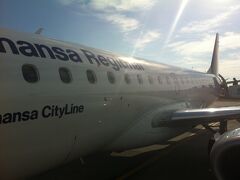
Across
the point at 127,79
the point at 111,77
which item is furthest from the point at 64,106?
the point at 127,79

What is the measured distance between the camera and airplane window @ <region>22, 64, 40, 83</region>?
5996 mm

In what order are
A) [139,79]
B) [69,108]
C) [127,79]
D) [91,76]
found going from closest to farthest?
[69,108]
[91,76]
[127,79]
[139,79]

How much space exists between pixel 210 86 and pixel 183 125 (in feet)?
30.9

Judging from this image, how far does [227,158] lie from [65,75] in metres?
3.42

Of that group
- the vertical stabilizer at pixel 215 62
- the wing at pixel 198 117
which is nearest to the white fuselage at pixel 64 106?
the wing at pixel 198 117

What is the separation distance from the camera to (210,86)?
20.8m

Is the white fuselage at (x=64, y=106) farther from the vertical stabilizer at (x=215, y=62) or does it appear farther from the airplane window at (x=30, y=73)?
the vertical stabilizer at (x=215, y=62)

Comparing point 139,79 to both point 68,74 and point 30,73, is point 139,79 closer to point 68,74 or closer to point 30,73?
point 68,74

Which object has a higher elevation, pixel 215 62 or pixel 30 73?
pixel 215 62

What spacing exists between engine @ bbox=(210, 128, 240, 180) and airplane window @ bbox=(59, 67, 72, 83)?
3.10 metres

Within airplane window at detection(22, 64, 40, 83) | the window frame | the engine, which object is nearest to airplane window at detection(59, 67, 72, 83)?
the window frame

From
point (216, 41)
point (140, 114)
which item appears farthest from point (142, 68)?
A: point (216, 41)

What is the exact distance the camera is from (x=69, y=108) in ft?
22.3

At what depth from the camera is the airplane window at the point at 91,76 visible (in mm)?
7815
